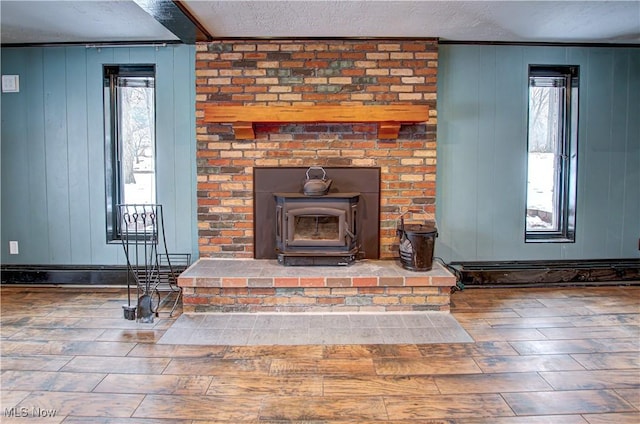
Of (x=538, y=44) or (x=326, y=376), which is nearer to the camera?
(x=326, y=376)

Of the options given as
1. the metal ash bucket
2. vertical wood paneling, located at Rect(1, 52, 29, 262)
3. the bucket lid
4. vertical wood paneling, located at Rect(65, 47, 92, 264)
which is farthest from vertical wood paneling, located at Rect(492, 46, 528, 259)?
vertical wood paneling, located at Rect(1, 52, 29, 262)

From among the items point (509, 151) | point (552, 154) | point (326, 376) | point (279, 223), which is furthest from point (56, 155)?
point (552, 154)

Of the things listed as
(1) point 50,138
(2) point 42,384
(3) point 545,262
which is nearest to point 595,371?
(3) point 545,262

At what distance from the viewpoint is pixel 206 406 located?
1.85 meters

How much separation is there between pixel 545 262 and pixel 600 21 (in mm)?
1978

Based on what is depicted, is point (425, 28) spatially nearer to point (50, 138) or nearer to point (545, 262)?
point (545, 262)

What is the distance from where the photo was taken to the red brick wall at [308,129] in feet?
11.2

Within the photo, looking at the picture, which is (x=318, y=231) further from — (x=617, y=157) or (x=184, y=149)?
(x=617, y=157)

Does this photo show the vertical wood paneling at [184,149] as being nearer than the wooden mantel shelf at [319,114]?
No

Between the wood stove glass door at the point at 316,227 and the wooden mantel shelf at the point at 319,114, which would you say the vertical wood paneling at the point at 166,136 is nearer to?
the wooden mantel shelf at the point at 319,114

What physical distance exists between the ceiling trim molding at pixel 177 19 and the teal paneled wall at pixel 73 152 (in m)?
0.30

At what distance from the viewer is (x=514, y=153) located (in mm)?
3678

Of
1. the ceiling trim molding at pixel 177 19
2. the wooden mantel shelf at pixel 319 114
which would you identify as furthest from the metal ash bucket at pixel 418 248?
the ceiling trim molding at pixel 177 19

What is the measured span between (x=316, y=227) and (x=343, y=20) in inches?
61.2
